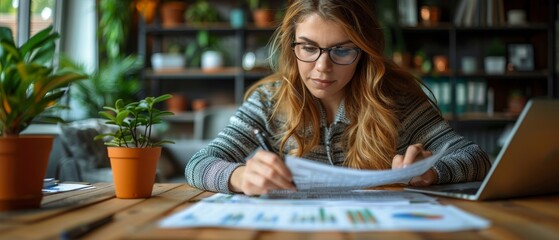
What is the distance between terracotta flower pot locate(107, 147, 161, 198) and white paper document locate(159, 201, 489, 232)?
192 mm

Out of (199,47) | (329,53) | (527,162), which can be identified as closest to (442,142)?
(329,53)

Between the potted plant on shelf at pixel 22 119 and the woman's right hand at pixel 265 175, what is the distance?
336 mm

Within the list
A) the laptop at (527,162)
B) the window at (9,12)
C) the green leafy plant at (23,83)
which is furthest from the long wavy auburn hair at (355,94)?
the window at (9,12)

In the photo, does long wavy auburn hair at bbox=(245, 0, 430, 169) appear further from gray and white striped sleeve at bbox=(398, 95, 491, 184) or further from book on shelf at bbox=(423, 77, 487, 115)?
book on shelf at bbox=(423, 77, 487, 115)

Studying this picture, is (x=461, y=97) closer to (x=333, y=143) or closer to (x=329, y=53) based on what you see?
(x=333, y=143)

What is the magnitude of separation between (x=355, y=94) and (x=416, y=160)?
1.79ft

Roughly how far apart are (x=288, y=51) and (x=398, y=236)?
1.03 metres

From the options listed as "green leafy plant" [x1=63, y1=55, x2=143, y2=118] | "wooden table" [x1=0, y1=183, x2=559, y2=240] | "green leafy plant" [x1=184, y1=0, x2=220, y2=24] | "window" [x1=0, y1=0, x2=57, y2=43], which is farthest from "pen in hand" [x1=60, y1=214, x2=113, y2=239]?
"green leafy plant" [x1=184, y1=0, x2=220, y2=24]

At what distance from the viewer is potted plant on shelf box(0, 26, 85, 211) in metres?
0.92

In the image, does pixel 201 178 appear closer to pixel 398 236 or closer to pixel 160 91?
pixel 398 236

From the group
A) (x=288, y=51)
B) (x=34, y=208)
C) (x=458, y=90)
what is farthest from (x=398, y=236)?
(x=458, y=90)

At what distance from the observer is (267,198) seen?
104 centimetres

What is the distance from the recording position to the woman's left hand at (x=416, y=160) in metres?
1.15

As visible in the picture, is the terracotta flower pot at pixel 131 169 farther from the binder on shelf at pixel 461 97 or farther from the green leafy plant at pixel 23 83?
the binder on shelf at pixel 461 97
